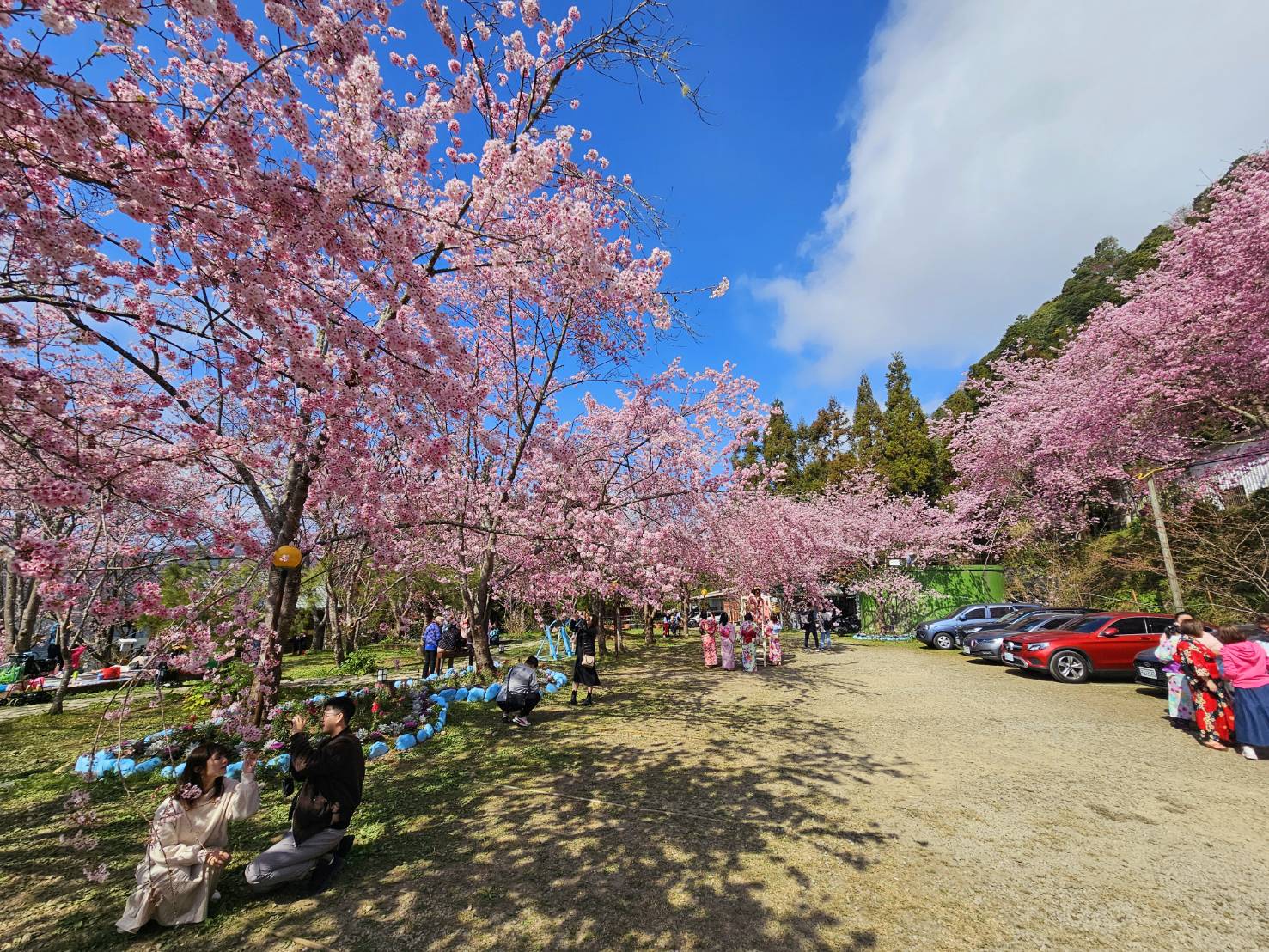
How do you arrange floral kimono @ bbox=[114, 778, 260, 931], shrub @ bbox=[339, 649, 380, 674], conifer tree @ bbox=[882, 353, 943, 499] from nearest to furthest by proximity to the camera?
floral kimono @ bbox=[114, 778, 260, 931] < shrub @ bbox=[339, 649, 380, 674] < conifer tree @ bbox=[882, 353, 943, 499]

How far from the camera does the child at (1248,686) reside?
6.12 metres

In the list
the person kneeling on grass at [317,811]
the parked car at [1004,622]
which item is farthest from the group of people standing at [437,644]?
the parked car at [1004,622]

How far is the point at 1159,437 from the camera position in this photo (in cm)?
1517

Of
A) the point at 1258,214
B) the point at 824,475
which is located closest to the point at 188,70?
the point at 1258,214

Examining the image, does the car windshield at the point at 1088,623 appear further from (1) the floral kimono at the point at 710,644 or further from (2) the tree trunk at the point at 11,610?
(2) the tree trunk at the point at 11,610

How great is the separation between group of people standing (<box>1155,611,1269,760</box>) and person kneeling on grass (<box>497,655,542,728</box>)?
28.9 feet

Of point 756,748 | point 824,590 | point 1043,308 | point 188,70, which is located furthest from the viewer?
point 1043,308

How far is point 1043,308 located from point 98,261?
166 ft

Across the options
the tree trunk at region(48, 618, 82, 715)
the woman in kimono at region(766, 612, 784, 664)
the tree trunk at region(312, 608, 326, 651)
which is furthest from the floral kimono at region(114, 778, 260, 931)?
the tree trunk at region(312, 608, 326, 651)

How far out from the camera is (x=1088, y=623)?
1180 centimetres

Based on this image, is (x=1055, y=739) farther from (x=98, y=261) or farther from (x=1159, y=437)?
(x=1159, y=437)

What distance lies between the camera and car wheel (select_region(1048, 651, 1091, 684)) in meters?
11.3

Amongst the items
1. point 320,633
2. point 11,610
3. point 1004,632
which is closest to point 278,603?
point 11,610

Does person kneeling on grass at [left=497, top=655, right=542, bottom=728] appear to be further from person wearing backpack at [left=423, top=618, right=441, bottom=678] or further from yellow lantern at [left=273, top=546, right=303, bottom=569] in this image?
person wearing backpack at [left=423, top=618, right=441, bottom=678]
